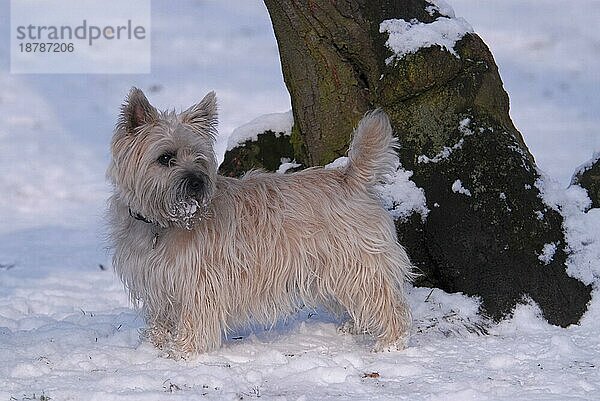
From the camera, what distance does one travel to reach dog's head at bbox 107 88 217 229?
5.04m

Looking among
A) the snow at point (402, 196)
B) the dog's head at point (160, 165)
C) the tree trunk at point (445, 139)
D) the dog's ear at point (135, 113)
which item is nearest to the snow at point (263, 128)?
the tree trunk at point (445, 139)

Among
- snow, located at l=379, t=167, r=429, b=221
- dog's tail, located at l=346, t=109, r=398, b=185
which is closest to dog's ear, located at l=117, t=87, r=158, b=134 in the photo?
dog's tail, located at l=346, t=109, r=398, b=185

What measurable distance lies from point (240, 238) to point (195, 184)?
461 mm

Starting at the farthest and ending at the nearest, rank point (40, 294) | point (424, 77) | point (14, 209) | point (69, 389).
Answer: point (14, 209)
point (40, 294)
point (424, 77)
point (69, 389)

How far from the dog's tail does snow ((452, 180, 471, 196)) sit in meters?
0.60

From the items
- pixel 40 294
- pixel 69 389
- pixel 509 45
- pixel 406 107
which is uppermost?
pixel 509 45

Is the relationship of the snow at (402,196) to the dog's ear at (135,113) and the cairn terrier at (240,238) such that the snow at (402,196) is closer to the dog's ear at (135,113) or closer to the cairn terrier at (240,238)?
the cairn terrier at (240,238)

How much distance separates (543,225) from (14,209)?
717 cm

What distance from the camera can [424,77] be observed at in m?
5.95

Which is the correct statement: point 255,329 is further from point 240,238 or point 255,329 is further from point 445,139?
point 445,139

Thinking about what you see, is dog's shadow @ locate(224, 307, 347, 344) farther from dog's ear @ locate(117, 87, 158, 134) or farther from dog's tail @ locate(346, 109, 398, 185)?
dog's ear @ locate(117, 87, 158, 134)

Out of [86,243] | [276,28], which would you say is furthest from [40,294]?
[276,28]

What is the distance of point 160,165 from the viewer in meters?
5.08

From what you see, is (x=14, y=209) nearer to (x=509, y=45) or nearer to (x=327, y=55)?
(x=327, y=55)
